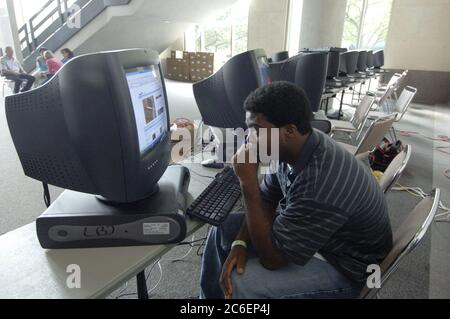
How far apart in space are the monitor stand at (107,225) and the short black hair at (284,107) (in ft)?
1.31

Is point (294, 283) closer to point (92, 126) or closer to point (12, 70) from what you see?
point (92, 126)

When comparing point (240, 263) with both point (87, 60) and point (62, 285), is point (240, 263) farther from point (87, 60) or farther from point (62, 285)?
point (87, 60)

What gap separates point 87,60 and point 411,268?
2.04 meters

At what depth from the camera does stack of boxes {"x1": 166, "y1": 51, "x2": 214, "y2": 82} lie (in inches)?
371

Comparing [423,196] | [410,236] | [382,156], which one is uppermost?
[410,236]

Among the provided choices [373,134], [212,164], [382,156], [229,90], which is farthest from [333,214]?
[382,156]

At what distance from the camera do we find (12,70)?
20.6ft

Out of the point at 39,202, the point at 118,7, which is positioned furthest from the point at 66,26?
the point at 39,202

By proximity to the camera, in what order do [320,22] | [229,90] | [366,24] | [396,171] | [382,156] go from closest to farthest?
[396,171]
[229,90]
[382,156]
[320,22]
[366,24]

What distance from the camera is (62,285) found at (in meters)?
0.75

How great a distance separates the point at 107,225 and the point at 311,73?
1952 millimetres

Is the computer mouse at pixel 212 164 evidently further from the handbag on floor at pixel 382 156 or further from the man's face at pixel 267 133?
the handbag on floor at pixel 382 156

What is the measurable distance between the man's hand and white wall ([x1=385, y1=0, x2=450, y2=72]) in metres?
7.66

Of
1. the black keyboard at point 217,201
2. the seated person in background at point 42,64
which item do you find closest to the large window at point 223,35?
the seated person in background at point 42,64
